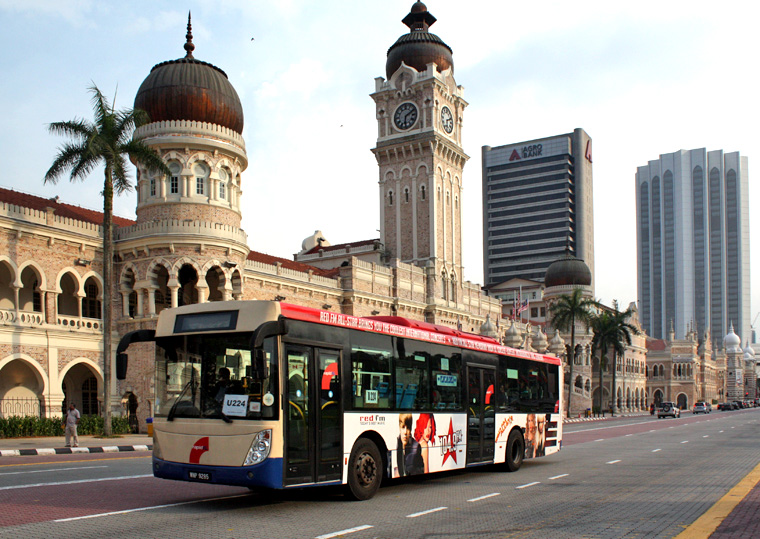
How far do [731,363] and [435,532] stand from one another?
179 m

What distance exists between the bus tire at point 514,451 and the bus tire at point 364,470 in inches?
201

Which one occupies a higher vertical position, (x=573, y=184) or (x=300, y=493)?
(x=573, y=184)

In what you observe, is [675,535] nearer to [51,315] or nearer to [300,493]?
[300,493]

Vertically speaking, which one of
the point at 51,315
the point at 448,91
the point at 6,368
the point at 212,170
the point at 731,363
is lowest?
the point at 731,363

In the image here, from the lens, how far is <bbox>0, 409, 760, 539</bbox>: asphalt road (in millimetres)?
9328

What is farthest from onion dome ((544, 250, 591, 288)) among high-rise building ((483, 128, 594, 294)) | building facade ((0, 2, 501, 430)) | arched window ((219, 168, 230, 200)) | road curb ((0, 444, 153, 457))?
road curb ((0, 444, 153, 457))

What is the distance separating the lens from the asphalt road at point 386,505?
9328 millimetres

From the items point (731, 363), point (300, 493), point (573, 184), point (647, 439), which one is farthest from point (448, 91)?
point (731, 363)

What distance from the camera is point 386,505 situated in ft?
37.8

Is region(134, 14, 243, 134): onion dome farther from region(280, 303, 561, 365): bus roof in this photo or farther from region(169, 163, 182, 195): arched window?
region(280, 303, 561, 365): bus roof

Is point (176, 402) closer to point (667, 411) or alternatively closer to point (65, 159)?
point (65, 159)

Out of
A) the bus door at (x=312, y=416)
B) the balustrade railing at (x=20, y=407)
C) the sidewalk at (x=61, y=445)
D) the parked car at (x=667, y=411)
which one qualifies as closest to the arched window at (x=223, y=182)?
the balustrade railing at (x=20, y=407)

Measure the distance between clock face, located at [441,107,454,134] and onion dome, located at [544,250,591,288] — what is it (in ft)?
101

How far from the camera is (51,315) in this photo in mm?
31625
